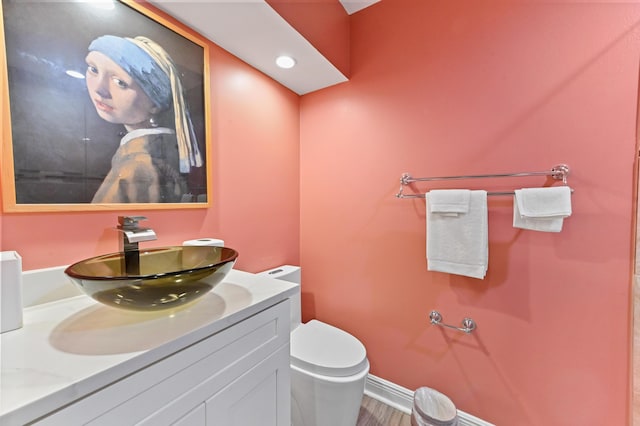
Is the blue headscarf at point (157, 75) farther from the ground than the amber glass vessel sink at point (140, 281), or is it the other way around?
the blue headscarf at point (157, 75)

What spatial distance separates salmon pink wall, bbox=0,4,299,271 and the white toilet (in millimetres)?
594

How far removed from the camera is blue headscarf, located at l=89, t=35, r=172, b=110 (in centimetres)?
91

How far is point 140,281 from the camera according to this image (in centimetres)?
60

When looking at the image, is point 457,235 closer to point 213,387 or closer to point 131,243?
point 213,387

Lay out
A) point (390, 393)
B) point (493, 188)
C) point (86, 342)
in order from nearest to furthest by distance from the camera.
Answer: point (86, 342), point (493, 188), point (390, 393)

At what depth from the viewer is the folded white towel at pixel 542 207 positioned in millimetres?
1034

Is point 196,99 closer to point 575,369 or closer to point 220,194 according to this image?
point 220,194

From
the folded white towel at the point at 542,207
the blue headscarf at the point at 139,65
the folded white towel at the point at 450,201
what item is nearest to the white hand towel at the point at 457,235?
the folded white towel at the point at 450,201

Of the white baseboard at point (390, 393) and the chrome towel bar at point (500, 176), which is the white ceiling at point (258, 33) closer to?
the chrome towel bar at point (500, 176)

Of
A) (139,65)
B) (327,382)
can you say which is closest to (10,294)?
(139,65)

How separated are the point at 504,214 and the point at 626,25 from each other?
0.84m

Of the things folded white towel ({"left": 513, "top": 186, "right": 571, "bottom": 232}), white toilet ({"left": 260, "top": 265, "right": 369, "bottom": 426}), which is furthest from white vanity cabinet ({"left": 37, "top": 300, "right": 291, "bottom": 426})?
folded white towel ({"left": 513, "top": 186, "right": 571, "bottom": 232})

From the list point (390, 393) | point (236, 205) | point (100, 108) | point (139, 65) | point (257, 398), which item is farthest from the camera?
point (390, 393)

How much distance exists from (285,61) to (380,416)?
83.5 inches
